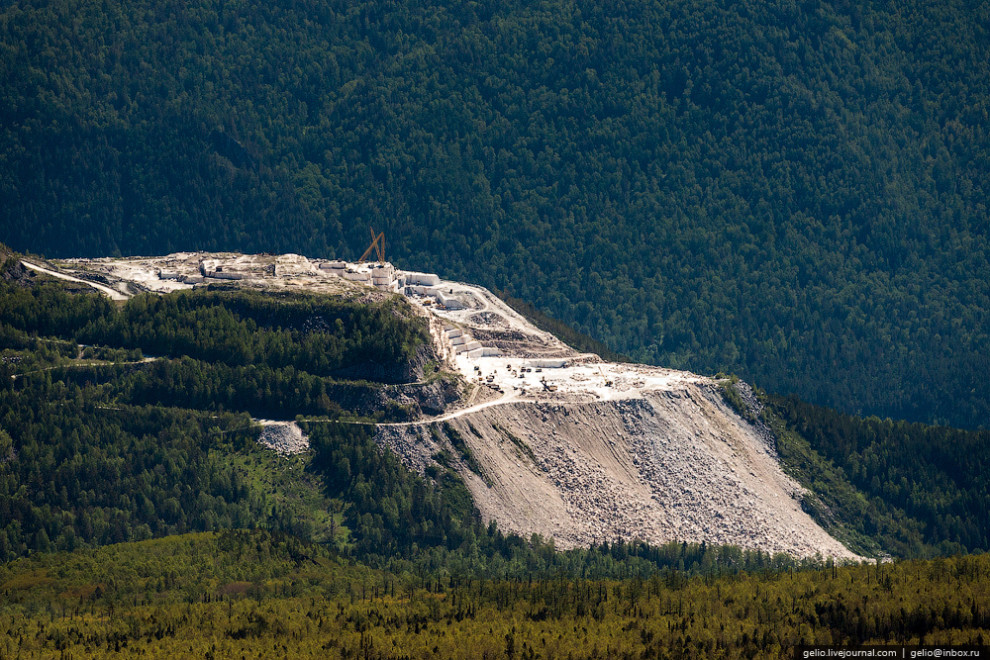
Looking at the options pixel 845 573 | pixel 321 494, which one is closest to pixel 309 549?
pixel 321 494

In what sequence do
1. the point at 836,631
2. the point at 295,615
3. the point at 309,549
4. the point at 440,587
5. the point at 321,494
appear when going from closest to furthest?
the point at 836,631, the point at 295,615, the point at 440,587, the point at 309,549, the point at 321,494

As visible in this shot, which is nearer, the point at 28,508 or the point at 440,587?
the point at 440,587

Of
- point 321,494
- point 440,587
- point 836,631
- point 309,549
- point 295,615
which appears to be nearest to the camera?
point 836,631

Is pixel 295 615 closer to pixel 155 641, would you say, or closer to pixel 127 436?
pixel 155 641

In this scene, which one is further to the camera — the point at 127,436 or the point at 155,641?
the point at 127,436

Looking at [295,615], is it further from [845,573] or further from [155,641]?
[845,573]

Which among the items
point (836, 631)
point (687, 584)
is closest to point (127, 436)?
point (687, 584)
